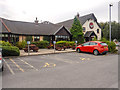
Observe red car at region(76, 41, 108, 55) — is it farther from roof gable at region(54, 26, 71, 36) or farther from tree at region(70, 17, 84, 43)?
tree at region(70, 17, 84, 43)

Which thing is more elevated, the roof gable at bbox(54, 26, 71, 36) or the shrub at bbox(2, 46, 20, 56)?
the roof gable at bbox(54, 26, 71, 36)

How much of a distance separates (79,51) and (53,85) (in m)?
10.5

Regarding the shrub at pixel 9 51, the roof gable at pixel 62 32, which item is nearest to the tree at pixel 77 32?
the roof gable at pixel 62 32

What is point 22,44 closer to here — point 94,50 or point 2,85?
point 94,50

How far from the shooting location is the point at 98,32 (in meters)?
33.9

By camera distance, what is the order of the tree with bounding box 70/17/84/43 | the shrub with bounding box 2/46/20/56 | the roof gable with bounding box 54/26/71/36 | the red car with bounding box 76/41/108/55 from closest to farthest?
the shrub with bounding box 2/46/20/56 → the red car with bounding box 76/41/108/55 → the roof gable with bounding box 54/26/71/36 → the tree with bounding box 70/17/84/43

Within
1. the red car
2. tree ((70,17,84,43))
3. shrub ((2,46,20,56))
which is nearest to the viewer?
shrub ((2,46,20,56))

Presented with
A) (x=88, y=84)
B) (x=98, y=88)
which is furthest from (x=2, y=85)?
(x=98, y=88)

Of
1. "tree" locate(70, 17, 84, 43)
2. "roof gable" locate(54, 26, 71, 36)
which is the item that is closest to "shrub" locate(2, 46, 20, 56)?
"roof gable" locate(54, 26, 71, 36)

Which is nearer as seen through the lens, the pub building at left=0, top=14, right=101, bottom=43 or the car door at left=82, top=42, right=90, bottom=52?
the car door at left=82, top=42, right=90, bottom=52

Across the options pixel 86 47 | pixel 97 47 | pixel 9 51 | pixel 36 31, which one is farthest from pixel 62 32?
pixel 9 51

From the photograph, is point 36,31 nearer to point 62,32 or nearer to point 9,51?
point 62,32

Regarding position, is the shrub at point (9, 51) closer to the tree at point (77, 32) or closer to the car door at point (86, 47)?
the car door at point (86, 47)

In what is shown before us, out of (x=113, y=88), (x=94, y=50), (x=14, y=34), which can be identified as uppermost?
(x=14, y=34)
